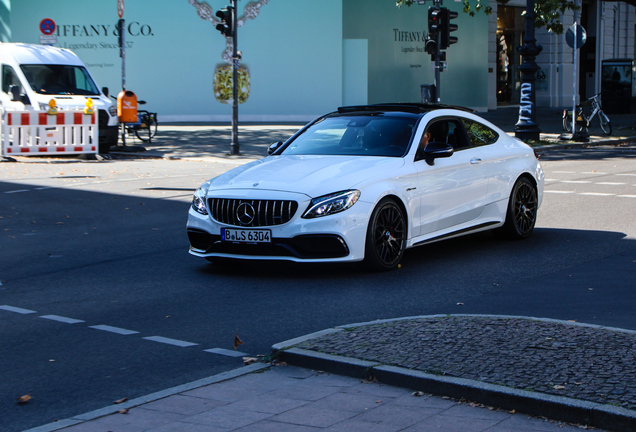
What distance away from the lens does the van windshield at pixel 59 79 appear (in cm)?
2208

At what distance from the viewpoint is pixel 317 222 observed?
752 cm

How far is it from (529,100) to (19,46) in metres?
13.9

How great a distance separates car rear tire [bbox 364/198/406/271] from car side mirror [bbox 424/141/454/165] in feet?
2.38

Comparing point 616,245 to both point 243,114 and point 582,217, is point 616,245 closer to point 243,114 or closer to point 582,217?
point 582,217

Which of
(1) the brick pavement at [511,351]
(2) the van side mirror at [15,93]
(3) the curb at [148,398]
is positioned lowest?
(3) the curb at [148,398]

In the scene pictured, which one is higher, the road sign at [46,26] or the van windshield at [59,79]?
the road sign at [46,26]

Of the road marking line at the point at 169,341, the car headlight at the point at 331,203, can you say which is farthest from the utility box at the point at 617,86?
the road marking line at the point at 169,341

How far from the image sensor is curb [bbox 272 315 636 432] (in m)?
3.97

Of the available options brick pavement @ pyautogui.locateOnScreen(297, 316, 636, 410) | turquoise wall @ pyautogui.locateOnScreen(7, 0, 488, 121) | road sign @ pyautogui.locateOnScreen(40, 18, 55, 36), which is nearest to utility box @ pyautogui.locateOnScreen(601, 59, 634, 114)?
turquoise wall @ pyautogui.locateOnScreen(7, 0, 488, 121)

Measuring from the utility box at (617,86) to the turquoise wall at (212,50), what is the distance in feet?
38.6

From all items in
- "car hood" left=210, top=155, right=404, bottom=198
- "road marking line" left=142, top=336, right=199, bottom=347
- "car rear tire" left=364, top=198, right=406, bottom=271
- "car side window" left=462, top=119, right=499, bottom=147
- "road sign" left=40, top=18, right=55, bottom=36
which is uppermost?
"road sign" left=40, top=18, right=55, bottom=36

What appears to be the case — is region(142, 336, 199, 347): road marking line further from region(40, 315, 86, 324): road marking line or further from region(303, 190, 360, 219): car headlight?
region(303, 190, 360, 219): car headlight

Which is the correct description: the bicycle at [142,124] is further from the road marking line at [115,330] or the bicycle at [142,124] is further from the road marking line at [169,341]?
the road marking line at [169,341]

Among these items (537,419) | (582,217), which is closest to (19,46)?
(582,217)
